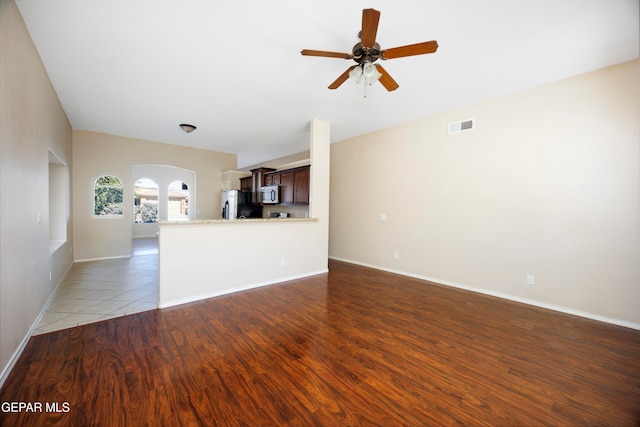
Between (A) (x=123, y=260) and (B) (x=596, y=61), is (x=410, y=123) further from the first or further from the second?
(A) (x=123, y=260)

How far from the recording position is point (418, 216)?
4570mm

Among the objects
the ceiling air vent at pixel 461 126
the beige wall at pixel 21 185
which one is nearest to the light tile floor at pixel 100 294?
the beige wall at pixel 21 185

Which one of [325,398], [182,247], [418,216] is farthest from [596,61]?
[182,247]

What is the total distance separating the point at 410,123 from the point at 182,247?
4.38 meters

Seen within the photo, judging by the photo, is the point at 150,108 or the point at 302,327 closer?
the point at 302,327

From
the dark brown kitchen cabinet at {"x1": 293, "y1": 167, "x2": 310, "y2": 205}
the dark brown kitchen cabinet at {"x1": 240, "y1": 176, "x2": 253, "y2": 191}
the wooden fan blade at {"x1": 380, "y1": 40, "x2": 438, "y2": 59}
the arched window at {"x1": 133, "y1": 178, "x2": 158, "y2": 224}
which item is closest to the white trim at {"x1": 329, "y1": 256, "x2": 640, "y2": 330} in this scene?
the dark brown kitchen cabinet at {"x1": 293, "y1": 167, "x2": 310, "y2": 205}

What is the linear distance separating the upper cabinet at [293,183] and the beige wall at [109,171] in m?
2.54

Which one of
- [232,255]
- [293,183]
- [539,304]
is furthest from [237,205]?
[539,304]

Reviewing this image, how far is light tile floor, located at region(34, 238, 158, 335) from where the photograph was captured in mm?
2771

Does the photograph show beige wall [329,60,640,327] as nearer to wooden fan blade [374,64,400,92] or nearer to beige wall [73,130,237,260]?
wooden fan blade [374,64,400,92]

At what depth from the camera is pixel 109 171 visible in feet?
18.7

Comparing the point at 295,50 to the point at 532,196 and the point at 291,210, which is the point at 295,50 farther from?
the point at 291,210

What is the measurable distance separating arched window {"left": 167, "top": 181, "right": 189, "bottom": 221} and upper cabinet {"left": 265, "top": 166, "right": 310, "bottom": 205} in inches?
246

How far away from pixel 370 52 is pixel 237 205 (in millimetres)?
5395
